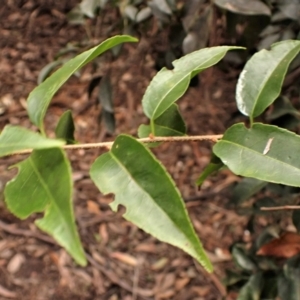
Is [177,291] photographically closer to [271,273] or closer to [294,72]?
[271,273]

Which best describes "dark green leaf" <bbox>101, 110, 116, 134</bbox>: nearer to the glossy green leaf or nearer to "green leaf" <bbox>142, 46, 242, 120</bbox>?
the glossy green leaf

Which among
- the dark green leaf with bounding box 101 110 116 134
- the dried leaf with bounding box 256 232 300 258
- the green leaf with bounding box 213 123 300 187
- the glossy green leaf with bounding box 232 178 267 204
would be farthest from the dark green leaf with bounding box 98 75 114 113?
the green leaf with bounding box 213 123 300 187

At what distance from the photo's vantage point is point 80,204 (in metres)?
1.62

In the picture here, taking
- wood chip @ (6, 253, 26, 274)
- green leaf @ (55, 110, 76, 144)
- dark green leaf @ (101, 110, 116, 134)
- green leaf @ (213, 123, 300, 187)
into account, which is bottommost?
wood chip @ (6, 253, 26, 274)

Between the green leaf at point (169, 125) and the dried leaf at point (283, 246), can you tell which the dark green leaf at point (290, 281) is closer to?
the dried leaf at point (283, 246)

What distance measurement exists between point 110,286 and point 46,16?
1138mm

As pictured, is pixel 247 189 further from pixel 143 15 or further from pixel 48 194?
pixel 48 194

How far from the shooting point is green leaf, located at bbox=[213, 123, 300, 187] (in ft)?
1.61

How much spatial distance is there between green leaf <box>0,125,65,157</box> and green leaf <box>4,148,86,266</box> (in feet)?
0.09

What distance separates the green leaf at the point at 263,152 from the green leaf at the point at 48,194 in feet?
0.62

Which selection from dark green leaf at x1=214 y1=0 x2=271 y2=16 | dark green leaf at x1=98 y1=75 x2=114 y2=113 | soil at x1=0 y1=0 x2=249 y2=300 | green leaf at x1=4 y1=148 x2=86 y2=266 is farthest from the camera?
soil at x1=0 y1=0 x2=249 y2=300

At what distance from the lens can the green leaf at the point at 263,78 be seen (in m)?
0.57

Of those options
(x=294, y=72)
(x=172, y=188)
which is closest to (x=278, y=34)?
(x=294, y=72)

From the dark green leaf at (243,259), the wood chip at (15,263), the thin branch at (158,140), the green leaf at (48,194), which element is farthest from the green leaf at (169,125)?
the wood chip at (15,263)
